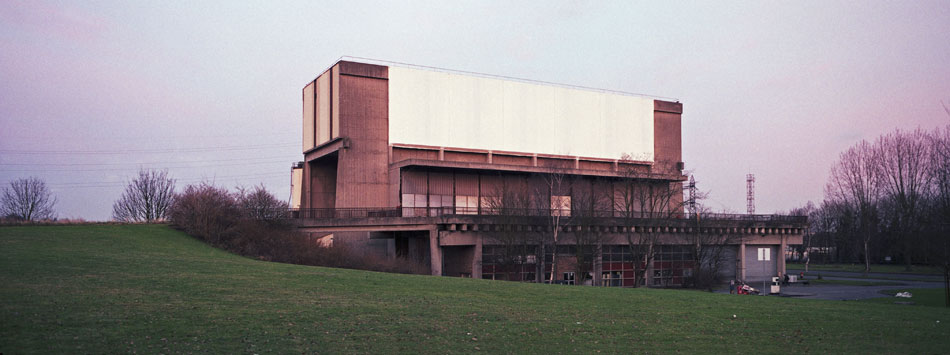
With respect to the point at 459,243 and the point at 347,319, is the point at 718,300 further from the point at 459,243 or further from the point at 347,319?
the point at 459,243

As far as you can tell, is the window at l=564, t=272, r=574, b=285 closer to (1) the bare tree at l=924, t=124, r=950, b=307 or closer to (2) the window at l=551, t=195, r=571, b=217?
(2) the window at l=551, t=195, r=571, b=217

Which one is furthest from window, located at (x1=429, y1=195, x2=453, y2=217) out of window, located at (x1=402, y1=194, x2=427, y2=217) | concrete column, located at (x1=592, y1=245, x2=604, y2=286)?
concrete column, located at (x1=592, y1=245, x2=604, y2=286)

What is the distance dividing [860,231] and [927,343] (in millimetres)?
89290

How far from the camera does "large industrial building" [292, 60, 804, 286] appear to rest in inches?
1852

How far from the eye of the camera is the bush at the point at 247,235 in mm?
37094

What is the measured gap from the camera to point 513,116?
61156 mm

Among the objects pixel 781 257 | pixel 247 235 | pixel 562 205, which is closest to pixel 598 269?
pixel 562 205

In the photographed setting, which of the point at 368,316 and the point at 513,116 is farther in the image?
the point at 513,116

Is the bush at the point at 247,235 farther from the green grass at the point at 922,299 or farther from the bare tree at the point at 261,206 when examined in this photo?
the green grass at the point at 922,299

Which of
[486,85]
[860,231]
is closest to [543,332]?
[486,85]

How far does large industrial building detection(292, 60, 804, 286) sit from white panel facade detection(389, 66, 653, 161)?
0.41ft

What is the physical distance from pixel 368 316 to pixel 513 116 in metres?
47.5

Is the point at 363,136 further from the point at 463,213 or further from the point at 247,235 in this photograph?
the point at 247,235

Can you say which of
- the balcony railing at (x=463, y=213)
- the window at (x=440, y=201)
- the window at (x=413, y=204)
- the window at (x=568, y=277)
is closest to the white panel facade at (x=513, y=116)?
the window at (x=440, y=201)
